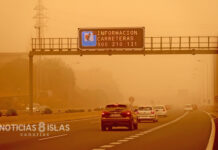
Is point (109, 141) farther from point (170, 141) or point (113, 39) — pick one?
point (113, 39)

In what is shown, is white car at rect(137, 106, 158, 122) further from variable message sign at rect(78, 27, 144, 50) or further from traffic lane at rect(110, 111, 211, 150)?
traffic lane at rect(110, 111, 211, 150)

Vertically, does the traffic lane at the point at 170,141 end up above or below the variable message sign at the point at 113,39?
below

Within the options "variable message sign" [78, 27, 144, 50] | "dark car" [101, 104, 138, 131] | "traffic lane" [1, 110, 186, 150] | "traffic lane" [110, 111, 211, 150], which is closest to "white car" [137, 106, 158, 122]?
"variable message sign" [78, 27, 144, 50]

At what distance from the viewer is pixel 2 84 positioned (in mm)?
150000

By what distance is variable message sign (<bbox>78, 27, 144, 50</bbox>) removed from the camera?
1946 inches

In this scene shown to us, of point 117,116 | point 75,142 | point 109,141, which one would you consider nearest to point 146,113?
point 117,116

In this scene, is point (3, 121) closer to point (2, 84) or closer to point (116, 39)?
point (116, 39)

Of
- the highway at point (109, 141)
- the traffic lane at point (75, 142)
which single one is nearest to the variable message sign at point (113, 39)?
the highway at point (109, 141)

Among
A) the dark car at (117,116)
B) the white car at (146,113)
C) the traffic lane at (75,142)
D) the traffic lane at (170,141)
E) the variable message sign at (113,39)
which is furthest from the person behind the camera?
the variable message sign at (113,39)

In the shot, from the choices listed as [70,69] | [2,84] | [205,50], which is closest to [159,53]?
[205,50]

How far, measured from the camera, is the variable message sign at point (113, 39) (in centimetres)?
4944

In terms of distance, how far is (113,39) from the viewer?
49.6 meters

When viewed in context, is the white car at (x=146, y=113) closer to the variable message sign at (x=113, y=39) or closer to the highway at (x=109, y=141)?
the variable message sign at (x=113, y=39)

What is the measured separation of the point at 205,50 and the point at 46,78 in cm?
11327
